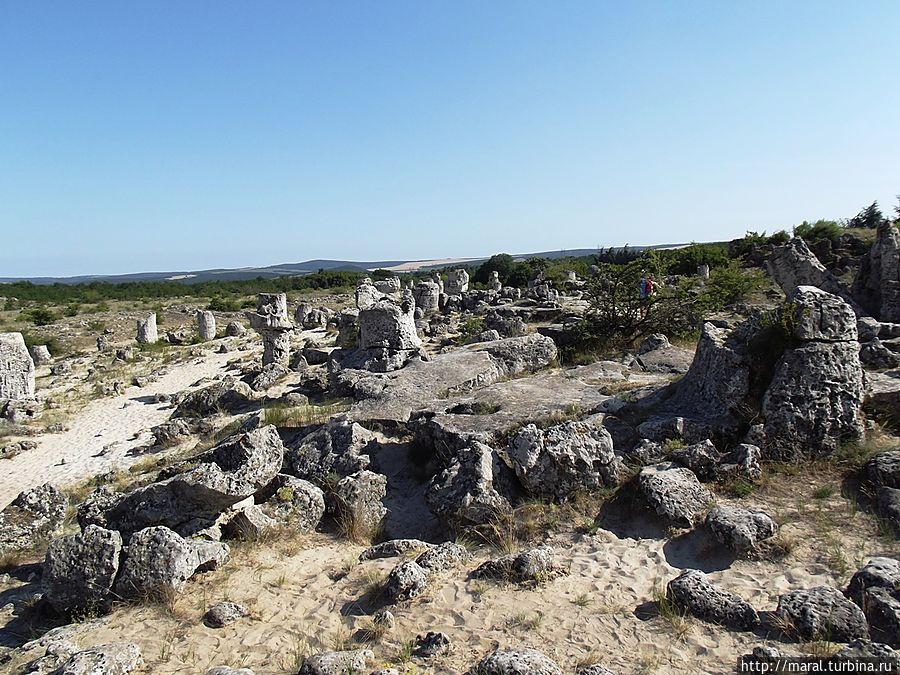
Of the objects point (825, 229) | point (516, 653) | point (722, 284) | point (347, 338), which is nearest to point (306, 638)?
point (516, 653)

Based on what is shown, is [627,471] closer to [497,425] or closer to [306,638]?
[497,425]

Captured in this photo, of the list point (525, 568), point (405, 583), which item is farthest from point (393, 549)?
point (525, 568)

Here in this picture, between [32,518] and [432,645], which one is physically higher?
[432,645]

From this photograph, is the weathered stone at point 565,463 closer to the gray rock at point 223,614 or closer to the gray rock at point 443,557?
the gray rock at point 443,557

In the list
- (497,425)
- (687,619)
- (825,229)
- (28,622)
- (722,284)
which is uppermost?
(825,229)

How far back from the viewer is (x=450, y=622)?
4.45 meters

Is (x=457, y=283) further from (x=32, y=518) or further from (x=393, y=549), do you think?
(x=393, y=549)

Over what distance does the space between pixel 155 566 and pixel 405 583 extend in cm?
237

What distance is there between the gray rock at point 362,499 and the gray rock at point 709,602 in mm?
3371

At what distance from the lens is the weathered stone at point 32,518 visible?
22.2ft

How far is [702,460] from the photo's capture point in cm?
605

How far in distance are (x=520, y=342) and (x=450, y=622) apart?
7822 millimetres

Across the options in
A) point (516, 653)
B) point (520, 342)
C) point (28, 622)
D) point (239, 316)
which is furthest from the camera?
point (239, 316)

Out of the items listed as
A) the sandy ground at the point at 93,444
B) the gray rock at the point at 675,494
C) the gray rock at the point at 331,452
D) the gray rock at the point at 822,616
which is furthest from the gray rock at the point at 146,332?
the gray rock at the point at 822,616
